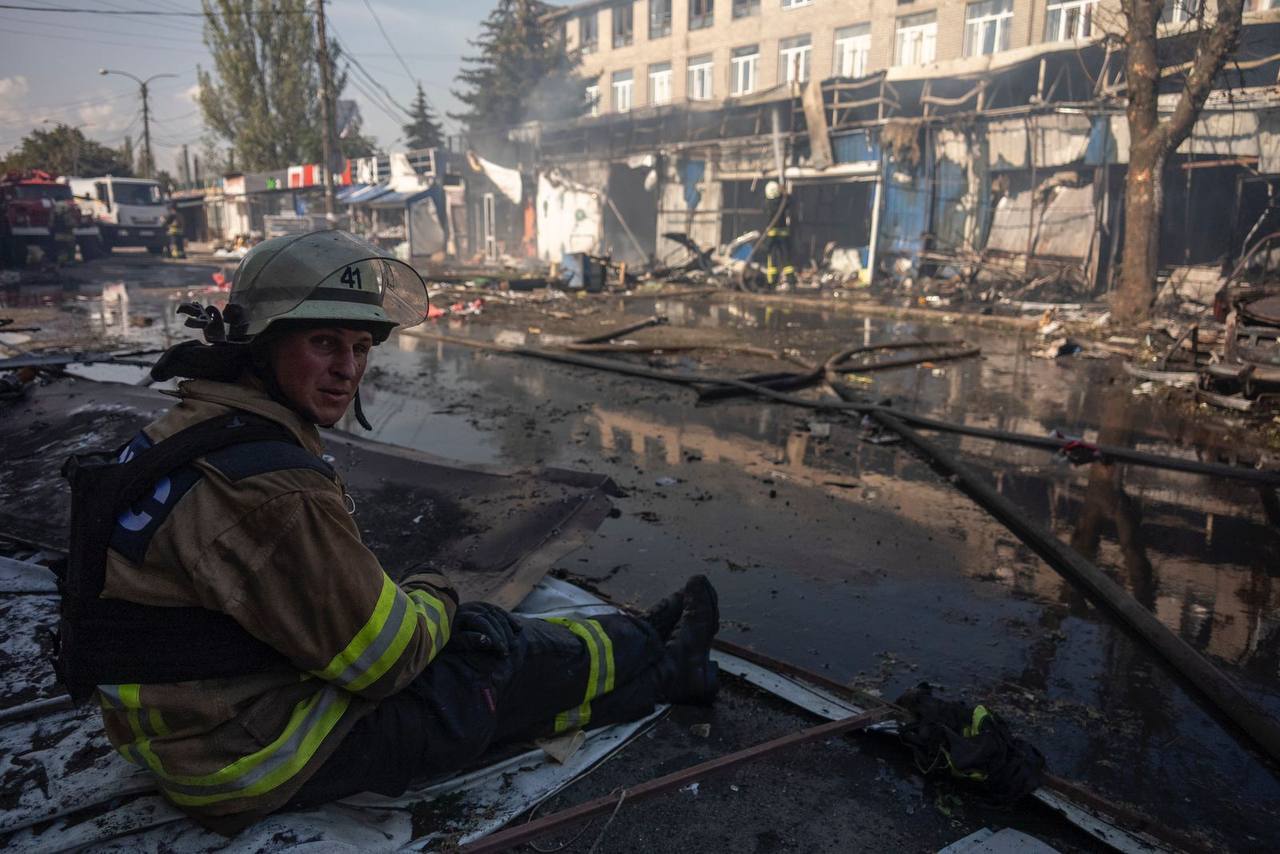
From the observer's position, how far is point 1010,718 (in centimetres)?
291

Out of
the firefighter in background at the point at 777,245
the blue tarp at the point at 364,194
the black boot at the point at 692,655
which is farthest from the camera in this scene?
the blue tarp at the point at 364,194

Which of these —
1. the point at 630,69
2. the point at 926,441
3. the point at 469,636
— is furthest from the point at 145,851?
the point at 630,69

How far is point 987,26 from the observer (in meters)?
24.4

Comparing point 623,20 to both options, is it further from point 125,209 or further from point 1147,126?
point 1147,126

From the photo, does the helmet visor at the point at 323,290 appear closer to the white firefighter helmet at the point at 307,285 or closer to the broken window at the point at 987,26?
the white firefighter helmet at the point at 307,285

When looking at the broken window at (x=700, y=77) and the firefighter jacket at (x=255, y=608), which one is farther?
the broken window at (x=700, y=77)

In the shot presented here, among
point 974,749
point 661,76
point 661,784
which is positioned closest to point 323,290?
point 661,784

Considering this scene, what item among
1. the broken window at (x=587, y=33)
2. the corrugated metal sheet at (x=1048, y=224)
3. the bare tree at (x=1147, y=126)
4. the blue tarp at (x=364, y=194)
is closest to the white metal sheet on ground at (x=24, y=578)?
the bare tree at (x=1147, y=126)

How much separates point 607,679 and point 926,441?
4694mm

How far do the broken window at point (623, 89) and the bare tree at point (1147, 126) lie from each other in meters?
25.5

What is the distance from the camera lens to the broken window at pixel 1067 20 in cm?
2160

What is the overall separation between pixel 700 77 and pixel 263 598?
34944 millimetres

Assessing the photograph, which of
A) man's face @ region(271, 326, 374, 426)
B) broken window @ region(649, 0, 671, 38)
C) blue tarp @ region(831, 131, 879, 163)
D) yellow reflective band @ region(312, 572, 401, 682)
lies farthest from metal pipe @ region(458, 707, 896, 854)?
broken window @ region(649, 0, 671, 38)

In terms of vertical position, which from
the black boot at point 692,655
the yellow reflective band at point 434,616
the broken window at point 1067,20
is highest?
the broken window at point 1067,20
